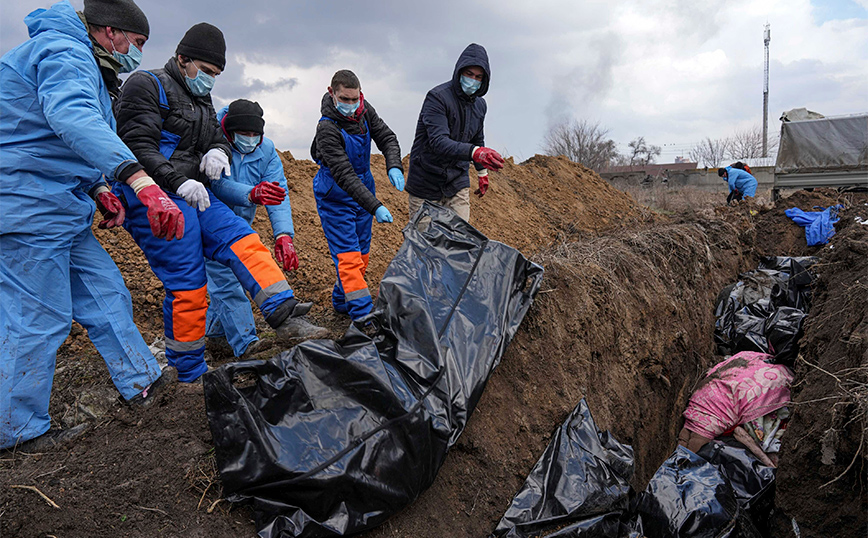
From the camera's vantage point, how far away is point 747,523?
7.40 ft

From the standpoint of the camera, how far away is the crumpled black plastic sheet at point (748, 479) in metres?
2.36

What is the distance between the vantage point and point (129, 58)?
89.6 inches

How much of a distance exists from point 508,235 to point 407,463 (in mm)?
7021

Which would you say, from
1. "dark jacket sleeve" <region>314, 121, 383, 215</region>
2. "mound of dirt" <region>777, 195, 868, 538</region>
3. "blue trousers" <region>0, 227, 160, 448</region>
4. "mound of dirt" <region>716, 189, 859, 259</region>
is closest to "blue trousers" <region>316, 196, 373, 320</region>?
"dark jacket sleeve" <region>314, 121, 383, 215</region>

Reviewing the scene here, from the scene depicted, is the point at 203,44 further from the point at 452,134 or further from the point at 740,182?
the point at 740,182

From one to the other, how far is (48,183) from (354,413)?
63.4 inches

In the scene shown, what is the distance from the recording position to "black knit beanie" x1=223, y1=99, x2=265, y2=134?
3.19 m

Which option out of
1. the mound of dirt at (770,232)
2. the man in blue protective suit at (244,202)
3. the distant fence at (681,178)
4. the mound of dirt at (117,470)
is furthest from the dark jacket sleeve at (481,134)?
the distant fence at (681,178)

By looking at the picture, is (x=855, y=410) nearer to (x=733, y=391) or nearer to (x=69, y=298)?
(x=733, y=391)

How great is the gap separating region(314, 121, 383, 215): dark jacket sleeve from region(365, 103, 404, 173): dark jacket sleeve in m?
0.35

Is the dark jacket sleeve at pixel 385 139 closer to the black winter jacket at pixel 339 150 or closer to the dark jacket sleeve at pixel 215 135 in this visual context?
the black winter jacket at pixel 339 150

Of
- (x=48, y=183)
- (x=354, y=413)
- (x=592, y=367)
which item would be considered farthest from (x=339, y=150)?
(x=592, y=367)

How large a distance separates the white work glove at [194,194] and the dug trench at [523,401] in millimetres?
896

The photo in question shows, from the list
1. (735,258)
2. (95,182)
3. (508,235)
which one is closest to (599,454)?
(95,182)
